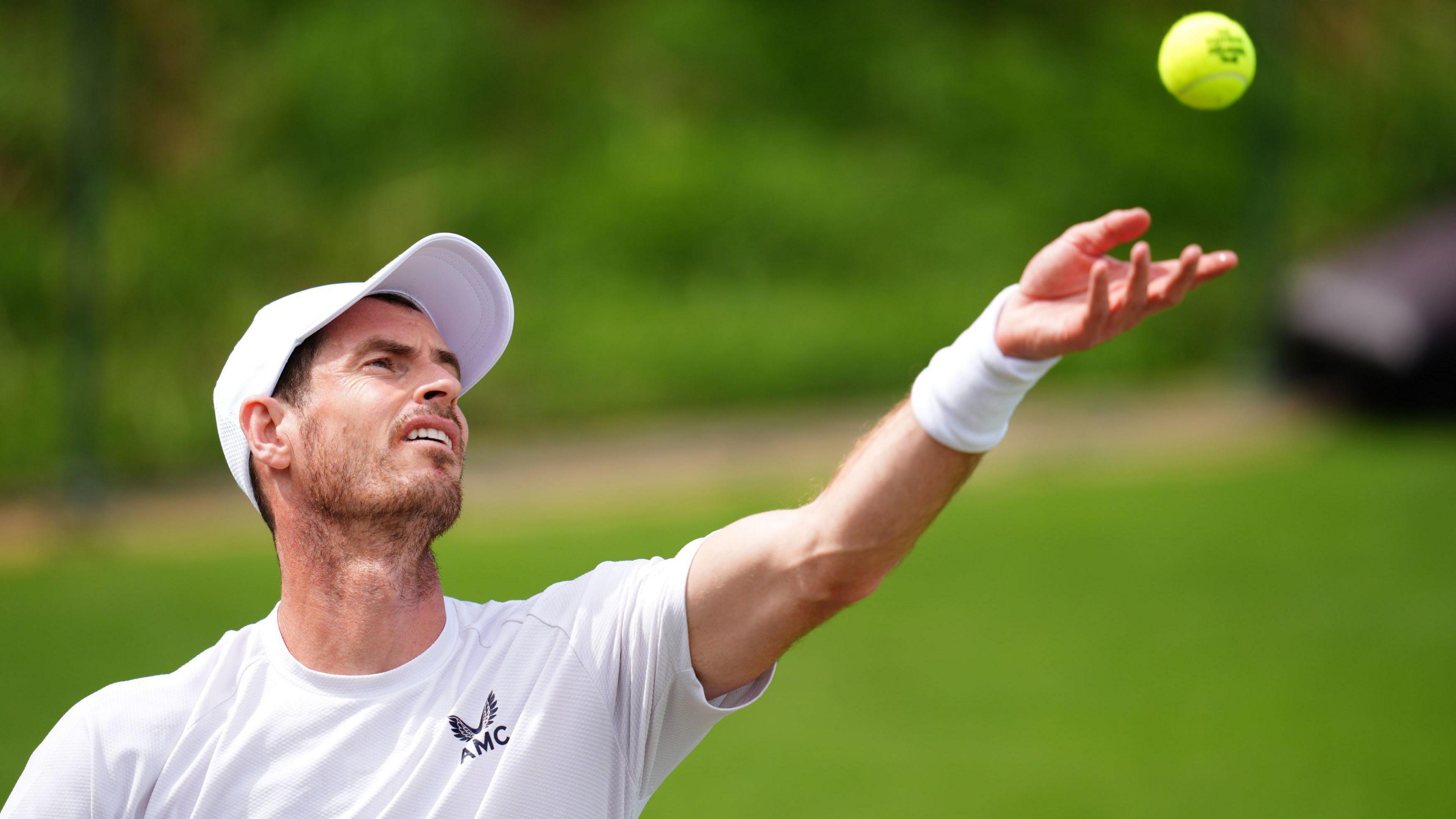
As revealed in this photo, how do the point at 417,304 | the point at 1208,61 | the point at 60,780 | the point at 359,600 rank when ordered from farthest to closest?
the point at 1208,61 < the point at 417,304 < the point at 359,600 < the point at 60,780

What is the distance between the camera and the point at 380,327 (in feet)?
8.84

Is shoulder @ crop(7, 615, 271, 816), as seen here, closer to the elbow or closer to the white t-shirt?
the white t-shirt

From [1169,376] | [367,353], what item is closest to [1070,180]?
[1169,376]

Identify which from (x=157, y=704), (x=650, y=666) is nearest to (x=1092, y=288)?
(x=650, y=666)

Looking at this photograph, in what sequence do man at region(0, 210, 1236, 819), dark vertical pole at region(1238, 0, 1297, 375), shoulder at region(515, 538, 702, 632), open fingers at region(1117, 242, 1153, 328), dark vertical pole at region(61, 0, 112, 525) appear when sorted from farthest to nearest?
dark vertical pole at region(1238, 0, 1297, 375), dark vertical pole at region(61, 0, 112, 525), shoulder at region(515, 538, 702, 632), man at region(0, 210, 1236, 819), open fingers at region(1117, 242, 1153, 328)

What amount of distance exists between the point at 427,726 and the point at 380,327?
712 mm

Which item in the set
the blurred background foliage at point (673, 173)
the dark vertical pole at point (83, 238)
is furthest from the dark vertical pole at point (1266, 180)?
the dark vertical pole at point (83, 238)

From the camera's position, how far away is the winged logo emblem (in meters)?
2.41

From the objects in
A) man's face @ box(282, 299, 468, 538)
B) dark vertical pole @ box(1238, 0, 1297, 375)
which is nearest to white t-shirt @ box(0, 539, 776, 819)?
man's face @ box(282, 299, 468, 538)

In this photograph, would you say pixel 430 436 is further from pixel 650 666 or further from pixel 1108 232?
pixel 1108 232

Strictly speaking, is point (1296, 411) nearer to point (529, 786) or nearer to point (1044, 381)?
point (1044, 381)

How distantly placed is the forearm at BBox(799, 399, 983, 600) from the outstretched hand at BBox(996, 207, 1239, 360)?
19 cm

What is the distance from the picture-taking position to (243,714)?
2.44 meters

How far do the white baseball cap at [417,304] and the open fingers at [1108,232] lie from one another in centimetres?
105
